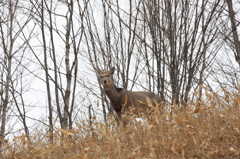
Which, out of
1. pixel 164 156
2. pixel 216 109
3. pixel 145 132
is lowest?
pixel 164 156

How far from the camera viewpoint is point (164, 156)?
9.66 ft

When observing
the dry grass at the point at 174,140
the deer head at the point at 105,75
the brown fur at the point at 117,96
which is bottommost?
the dry grass at the point at 174,140

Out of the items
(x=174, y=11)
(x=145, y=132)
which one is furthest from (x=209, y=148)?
(x=174, y=11)

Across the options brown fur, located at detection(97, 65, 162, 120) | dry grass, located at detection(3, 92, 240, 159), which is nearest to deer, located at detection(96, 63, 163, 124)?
brown fur, located at detection(97, 65, 162, 120)

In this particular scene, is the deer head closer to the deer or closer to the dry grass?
the deer

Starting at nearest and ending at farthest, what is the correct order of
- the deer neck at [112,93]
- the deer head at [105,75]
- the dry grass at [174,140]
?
the dry grass at [174,140] < the deer head at [105,75] < the deer neck at [112,93]

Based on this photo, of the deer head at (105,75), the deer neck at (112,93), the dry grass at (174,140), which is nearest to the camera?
the dry grass at (174,140)

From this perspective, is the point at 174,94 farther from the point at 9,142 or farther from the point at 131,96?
the point at 9,142

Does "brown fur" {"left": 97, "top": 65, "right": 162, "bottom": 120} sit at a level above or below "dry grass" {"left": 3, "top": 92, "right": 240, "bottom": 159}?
above

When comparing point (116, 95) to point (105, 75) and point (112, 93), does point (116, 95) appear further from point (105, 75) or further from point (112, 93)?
point (105, 75)

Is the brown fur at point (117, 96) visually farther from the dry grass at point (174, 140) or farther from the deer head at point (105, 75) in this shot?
the dry grass at point (174, 140)

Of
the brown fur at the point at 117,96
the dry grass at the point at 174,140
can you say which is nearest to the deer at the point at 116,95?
the brown fur at the point at 117,96

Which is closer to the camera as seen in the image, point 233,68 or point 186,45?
point 186,45

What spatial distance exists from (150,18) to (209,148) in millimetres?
4100
